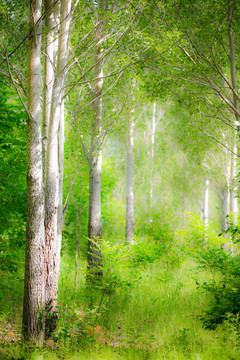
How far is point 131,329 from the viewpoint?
460 centimetres

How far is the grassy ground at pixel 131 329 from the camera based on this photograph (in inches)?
144

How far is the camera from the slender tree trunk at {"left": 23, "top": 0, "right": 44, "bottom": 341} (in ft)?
12.0

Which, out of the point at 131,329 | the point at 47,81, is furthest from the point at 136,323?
the point at 47,81

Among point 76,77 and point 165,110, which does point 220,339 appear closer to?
point 76,77

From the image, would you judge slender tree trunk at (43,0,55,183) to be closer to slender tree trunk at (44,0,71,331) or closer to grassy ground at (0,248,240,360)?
slender tree trunk at (44,0,71,331)

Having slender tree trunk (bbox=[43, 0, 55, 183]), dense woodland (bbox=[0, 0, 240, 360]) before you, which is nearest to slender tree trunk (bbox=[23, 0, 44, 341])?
dense woodland (bbox=[0, 0, 240, 360])

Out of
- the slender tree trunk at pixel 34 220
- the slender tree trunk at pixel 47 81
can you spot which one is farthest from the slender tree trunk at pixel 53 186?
the slender tree trunk at pixel 34 220

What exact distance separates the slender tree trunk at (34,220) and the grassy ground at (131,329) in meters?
0.32

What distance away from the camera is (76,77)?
21.4ft

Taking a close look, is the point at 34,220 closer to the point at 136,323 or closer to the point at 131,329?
the point at 131,329

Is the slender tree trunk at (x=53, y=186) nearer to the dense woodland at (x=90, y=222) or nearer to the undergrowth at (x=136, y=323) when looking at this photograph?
the dense woodland at (x=90, y=222)

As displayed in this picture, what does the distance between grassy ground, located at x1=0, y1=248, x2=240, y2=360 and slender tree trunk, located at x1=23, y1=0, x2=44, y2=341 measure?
317 mm

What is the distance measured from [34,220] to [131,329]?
236 cm

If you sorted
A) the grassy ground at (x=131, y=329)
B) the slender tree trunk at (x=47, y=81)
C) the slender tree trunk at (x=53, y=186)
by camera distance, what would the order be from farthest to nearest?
the slender tree trunk at (x=47, y=81) → the slender tree trunk at (x=53, y=186) → the grassy ground at (x=131, y=329)
